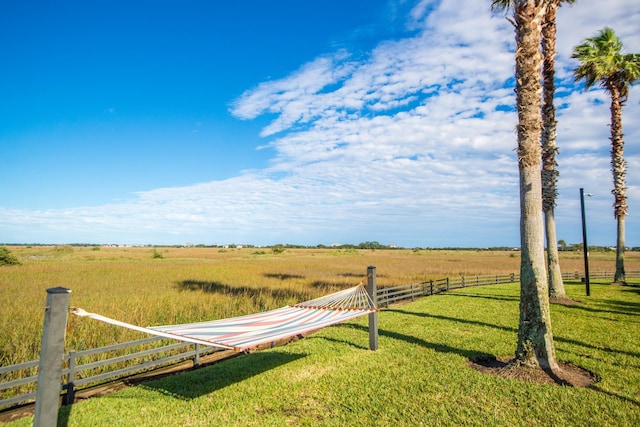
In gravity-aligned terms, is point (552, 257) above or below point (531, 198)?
below

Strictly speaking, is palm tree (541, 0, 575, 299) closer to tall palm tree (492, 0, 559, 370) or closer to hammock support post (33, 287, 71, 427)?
tall palm tree (492, 0, 559, 370)

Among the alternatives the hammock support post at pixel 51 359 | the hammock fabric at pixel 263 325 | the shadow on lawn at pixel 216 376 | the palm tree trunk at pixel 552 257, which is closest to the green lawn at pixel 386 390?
the shadow on lawn at pixel 216 376

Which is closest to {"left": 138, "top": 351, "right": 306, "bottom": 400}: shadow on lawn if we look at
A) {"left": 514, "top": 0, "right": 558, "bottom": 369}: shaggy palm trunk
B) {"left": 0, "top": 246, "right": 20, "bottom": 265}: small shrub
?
{"left": 514, "top": 0, "right": 558, "bottom": 369}: shaggy palm trunk

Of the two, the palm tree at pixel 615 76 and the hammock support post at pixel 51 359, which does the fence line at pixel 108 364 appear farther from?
the palm tree at pixel 615 76

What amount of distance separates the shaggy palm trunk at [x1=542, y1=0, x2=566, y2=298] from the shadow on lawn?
10.5m

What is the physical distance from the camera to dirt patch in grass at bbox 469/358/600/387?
539 centimetres

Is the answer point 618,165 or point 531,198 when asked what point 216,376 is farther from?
point 618,165

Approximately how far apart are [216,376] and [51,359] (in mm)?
3884

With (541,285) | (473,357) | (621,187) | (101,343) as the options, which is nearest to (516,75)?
(541,285)

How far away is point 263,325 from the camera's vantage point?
550 cm

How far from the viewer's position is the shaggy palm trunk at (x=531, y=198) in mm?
5824

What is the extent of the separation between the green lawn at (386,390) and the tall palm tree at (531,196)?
2.52 ft

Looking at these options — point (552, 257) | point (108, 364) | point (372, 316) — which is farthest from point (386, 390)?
point (552, 257)

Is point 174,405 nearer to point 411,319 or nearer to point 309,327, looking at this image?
point 309,327
